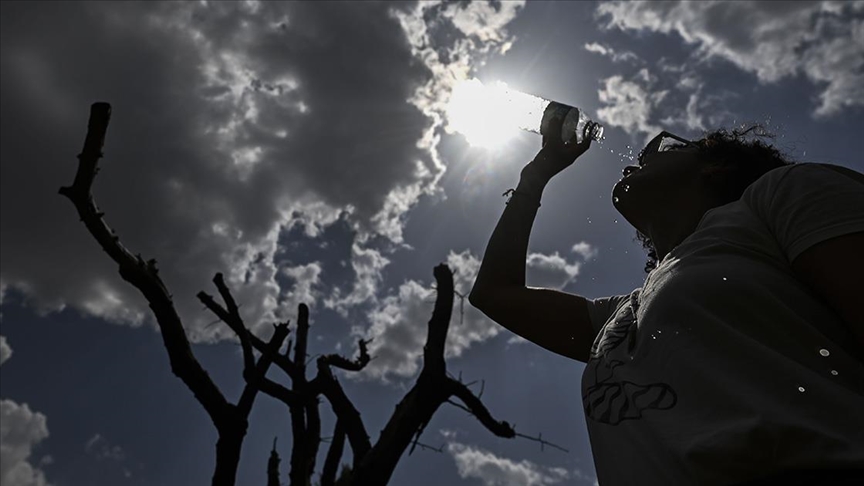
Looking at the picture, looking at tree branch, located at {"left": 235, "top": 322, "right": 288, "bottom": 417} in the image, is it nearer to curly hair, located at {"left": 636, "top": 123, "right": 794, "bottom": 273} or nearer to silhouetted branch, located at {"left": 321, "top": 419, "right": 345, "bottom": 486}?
silhouetted branch, located at {"left": 321, "top": 419, "right": 345, "bottom": 486}

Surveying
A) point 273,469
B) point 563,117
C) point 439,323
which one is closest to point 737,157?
point 563,117

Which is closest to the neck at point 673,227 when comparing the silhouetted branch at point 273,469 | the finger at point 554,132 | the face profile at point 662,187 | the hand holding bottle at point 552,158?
the face profile at point 662,187

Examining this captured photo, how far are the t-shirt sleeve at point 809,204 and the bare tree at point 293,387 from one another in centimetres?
502

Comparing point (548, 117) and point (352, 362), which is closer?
point (548, 117)

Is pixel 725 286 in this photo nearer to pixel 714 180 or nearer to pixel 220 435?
pixel 714 180

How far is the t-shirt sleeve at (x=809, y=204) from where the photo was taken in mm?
1151

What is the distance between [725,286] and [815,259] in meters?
0.17

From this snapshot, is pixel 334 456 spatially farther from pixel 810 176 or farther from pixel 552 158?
pixel 810 176

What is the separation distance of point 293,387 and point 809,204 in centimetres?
724

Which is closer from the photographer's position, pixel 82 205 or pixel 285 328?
pixel 82 205

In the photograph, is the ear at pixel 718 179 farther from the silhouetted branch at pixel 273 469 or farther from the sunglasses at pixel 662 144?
the silhouetted branch at pixel 273 469

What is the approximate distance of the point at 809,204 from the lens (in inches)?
47.8

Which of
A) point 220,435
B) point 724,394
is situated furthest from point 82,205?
point 724,394

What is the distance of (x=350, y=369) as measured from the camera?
8594 mm
